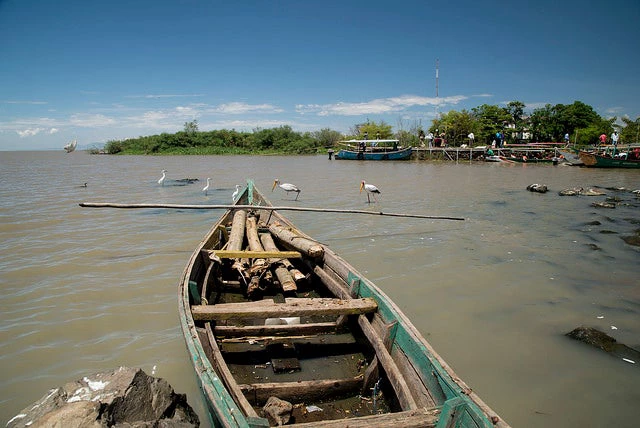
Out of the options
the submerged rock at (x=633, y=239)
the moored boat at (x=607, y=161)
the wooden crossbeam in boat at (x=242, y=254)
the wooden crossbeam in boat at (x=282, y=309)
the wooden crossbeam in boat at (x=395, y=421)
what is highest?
the moored boat at (x=607, y=161)

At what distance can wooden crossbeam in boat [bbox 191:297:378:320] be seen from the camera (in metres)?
3.02

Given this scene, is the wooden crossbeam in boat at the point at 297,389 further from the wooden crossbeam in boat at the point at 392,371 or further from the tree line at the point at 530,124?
the tree line at the point at 530,124

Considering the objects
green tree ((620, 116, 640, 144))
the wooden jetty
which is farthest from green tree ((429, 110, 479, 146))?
green tree ((620, 116, 640, 144))

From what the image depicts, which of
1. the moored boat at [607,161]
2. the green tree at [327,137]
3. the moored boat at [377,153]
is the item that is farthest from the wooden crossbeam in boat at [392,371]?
the green tree at [327,137]

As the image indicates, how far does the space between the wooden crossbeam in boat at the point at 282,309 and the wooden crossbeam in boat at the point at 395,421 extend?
3.93ft

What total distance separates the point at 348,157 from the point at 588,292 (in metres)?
32.1

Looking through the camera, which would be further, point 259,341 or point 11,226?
point 11,226

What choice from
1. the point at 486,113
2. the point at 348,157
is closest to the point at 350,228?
the point at 348,157

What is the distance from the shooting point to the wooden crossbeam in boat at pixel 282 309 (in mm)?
3021

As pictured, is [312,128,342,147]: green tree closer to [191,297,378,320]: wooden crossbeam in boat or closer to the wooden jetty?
the wooden jetty

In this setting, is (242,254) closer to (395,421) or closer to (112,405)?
(112,405)

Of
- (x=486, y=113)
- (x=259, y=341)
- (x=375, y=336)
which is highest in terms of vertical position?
(x=486, y=113)

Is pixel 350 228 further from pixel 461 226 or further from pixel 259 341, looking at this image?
pixel 259 341

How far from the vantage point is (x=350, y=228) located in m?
8.70
